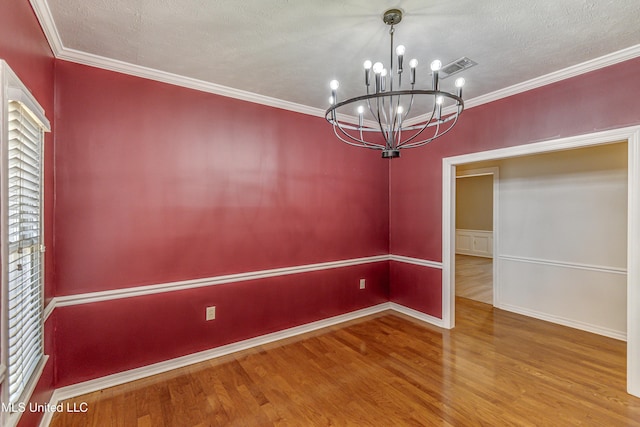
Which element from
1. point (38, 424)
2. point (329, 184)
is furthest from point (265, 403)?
point (329, 184)

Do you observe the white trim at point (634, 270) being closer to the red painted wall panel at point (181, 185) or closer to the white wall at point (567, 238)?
the white wall at point (567, 238)

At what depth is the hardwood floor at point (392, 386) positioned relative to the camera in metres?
1.99

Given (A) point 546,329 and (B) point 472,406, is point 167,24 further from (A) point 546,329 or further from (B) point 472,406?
(A) point 546,329

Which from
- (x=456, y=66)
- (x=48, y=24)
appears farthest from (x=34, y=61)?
(x=456, y=66)

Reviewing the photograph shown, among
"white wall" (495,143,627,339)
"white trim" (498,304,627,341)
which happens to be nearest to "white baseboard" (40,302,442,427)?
"white trim" (498,304,627,341)

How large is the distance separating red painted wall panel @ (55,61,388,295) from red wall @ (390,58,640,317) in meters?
0.87

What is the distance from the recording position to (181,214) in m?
2.67

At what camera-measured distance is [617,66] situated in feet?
7.57

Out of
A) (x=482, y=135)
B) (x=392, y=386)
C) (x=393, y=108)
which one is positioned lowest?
(x=392, y=386)

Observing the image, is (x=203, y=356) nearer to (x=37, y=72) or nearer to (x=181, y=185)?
(x=181, y=185)

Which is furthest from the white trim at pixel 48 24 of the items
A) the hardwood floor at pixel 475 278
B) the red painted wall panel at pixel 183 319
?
the hardwood floor at pixel 475 278

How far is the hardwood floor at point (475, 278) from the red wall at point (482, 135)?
1505 mm

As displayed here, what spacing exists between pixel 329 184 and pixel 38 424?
3.10 metres

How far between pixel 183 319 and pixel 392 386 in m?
1.91
